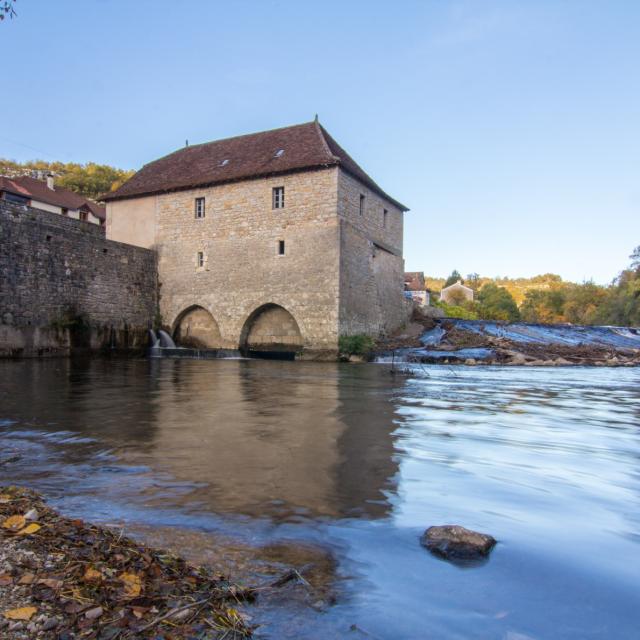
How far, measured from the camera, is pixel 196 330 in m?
23.4

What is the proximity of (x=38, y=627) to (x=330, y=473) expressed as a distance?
8.16 feet

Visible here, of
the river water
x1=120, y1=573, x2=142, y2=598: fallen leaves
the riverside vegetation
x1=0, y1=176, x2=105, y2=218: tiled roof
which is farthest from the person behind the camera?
the riverside vegetation

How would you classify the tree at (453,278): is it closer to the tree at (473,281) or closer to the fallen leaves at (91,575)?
the tree at (473,281)

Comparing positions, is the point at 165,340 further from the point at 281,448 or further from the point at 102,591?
the point at 102,591

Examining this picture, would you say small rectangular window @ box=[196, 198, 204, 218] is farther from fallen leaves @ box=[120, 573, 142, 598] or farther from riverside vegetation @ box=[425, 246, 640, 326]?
riverside vegetation @ box=[425, 246, 640, 326]

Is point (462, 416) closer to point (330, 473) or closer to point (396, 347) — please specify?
point (330, 473)

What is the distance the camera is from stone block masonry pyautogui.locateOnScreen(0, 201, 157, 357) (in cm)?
1670

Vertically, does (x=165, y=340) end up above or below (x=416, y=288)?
below

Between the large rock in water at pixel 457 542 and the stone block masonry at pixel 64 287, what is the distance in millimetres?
16816

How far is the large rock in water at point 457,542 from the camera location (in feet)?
8.32

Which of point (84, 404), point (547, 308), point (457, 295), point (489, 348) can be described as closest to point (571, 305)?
point (547, 308)

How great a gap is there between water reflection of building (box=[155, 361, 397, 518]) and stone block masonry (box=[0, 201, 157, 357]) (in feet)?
33.5

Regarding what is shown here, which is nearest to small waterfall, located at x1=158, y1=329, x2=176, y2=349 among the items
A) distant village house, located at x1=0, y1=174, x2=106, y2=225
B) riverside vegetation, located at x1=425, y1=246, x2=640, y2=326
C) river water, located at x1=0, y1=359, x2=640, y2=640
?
river water, located at x1=0, y1=359, x2=640, y2=640

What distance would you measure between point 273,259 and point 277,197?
7.82 feet
